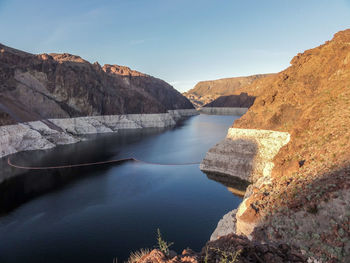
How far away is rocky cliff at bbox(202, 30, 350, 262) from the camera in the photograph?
31.6ft

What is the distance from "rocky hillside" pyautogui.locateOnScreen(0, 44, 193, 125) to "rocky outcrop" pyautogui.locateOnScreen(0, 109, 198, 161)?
303 centimetres

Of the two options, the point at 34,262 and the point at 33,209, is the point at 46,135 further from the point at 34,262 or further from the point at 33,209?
the point at 34,262

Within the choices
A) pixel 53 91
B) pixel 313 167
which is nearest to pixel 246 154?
pixel 313 167

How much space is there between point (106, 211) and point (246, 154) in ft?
65.3

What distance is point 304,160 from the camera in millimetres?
17422

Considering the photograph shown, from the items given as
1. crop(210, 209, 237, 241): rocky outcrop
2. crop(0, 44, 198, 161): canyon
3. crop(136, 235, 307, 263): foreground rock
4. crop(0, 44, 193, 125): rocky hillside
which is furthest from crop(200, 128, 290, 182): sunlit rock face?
crop(0, 44, 193, 125): rocky hillside

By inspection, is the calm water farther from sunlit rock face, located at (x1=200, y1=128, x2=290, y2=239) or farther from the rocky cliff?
the rocky cliff

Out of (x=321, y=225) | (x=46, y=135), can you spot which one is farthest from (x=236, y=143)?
(x=46, y=135)

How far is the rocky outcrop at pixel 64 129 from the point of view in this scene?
5036 centimetres

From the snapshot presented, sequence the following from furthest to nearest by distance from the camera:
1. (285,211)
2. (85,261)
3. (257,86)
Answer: (257,86) < (85,261) < (285,211)

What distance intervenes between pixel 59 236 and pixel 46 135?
52501 millimetres

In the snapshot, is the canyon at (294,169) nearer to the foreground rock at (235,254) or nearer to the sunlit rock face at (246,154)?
the foreground rock at (235,254)

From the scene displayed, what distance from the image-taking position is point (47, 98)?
268 feet

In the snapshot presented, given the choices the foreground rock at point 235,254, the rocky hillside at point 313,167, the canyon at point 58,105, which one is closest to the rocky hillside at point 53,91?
the canyon at point 58,105
